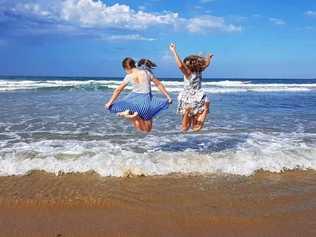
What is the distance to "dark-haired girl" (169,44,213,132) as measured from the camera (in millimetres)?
8875

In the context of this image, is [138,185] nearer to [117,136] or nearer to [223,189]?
[223,189]

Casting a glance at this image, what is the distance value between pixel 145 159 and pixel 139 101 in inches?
46.6

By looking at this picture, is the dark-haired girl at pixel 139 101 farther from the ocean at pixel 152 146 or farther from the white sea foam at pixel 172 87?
the white sea foam at pixel 172 87

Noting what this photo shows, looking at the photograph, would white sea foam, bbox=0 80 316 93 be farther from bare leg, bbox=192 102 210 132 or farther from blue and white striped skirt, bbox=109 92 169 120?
blue and white striped skirt, bbox=109 92 169 120

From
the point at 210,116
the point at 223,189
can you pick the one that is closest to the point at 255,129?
the point at 210,116

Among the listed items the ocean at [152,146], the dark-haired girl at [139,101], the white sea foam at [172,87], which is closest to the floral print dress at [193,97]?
the dark-haired girl at [139,101]

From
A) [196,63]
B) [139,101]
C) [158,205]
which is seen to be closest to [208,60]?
[196,63]

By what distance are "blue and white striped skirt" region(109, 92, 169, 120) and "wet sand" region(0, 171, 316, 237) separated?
65.6 inches

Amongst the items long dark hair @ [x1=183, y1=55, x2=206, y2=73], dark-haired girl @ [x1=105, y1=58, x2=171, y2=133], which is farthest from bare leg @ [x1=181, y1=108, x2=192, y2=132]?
long dark hair @ [x1=183, y1=55, x2=206, y2=73]

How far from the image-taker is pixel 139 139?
1058 centimetres

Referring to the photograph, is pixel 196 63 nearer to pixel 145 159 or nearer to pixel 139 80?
pixel 139 80

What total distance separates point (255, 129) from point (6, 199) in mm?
8131

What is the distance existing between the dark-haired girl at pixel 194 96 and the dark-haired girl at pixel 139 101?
0.44 meters

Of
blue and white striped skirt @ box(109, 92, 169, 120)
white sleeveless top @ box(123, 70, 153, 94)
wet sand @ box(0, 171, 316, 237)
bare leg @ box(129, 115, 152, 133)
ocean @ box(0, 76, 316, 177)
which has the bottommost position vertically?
wet sand @ box(0, 171, 316, 237)
